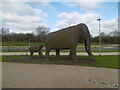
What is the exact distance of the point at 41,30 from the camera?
4316 centimetres

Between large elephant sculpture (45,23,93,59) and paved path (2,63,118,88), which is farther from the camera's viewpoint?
large elephant sculpture (45,23,93,59)

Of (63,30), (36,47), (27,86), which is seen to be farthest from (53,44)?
(27,86)

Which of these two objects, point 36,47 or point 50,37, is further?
point 36,47

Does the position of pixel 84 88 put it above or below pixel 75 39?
below

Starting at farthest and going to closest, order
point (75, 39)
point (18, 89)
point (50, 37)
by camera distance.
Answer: point (50, 37) → point (75, 39) → point (18, 89)

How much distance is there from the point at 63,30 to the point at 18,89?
8.36 m

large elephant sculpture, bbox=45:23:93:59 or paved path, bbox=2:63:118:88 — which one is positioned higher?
large elephant sculpture, bbox=45:23:93:59

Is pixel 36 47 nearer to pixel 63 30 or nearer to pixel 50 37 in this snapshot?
pixel 50 37

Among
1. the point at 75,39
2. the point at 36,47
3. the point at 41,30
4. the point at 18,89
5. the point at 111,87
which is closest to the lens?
the point at 18,89

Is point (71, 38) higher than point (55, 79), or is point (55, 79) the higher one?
point (71, 38)

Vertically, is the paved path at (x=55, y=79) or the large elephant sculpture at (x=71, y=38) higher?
the large elephant sculpture at (x=71, y=38)

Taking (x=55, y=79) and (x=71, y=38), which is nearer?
(x=55, y=79)

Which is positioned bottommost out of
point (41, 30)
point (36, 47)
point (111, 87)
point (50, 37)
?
point (111, 87)

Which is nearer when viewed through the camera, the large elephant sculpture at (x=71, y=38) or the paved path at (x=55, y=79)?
the paved path at (x=55, y=79)
